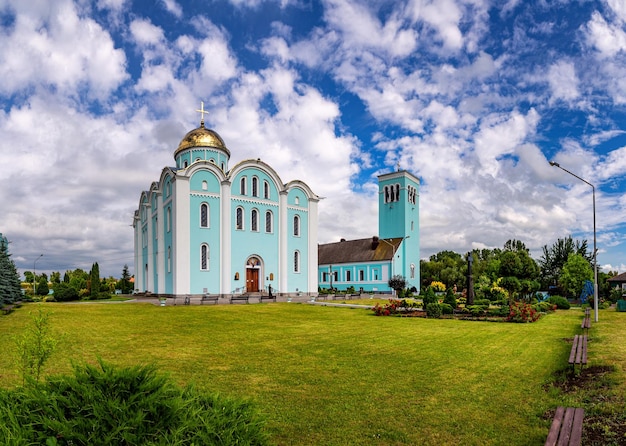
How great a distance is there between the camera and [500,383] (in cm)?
860

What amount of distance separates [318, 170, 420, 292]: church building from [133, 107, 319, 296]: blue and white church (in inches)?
608

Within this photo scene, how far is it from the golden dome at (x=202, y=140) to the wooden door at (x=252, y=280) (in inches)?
471

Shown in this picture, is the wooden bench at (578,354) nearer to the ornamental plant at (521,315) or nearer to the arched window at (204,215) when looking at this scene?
the ornamental plant at (521,315)

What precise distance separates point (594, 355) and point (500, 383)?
14.3 ft

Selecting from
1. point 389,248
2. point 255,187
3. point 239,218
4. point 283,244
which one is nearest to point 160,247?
point 239,218

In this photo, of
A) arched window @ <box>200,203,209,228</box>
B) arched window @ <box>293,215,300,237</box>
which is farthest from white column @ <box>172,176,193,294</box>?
arched window @ <box>293,215,300,237</box>

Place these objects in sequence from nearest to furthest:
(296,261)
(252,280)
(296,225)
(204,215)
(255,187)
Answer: (204,215), (252,280), (255,187), (296,261), (296,225)

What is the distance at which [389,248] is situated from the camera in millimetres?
55250

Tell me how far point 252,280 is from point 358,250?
24.3m

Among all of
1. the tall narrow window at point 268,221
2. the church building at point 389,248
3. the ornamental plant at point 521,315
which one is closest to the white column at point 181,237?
the tall narrow window at point 268,221

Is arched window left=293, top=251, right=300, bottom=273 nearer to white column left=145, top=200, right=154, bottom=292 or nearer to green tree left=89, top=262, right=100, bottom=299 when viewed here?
white column left=145, top=200, right=154, bottom=292

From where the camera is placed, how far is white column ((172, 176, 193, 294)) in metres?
33.8

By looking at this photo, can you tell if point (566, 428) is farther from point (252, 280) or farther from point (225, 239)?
point (252, 280)

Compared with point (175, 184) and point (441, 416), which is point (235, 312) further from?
point (441, 416)
